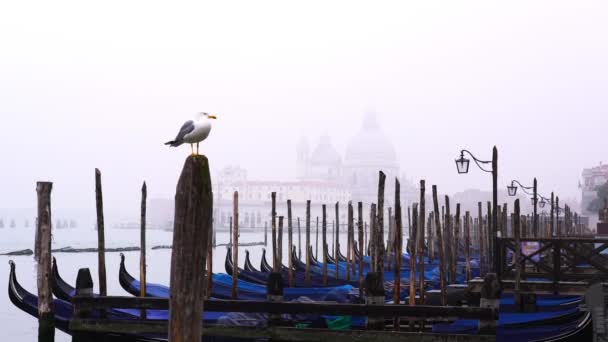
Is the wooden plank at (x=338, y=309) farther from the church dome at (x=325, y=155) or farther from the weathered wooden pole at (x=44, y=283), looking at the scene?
the church dome at (x=325, y=155)

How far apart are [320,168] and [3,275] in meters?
93.6

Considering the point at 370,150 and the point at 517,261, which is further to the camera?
the point at 370,150

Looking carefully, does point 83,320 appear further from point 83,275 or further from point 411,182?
point 411,182

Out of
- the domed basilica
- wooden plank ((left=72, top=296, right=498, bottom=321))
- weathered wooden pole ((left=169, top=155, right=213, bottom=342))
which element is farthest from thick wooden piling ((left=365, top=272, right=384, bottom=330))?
the domed basilica

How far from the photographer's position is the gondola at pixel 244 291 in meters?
8.97

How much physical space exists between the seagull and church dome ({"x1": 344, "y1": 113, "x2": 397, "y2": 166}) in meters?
108

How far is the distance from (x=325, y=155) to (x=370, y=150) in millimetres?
8498

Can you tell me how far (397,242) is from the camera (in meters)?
7.90

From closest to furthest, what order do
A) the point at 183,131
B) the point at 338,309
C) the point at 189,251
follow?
the point at 189,251 → the point at 183,131 → the point at 338,309

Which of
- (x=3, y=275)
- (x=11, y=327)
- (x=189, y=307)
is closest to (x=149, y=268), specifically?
(x=3, y=275)

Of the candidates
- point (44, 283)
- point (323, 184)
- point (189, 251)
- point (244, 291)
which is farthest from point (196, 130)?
point (323, 184)

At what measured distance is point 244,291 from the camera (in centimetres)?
1011

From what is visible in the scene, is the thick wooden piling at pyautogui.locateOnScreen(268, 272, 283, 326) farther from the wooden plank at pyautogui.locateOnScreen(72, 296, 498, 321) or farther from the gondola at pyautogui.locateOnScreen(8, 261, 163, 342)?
the gondola at pyautogui.locateOnScreen(8, 261, 163, 342)

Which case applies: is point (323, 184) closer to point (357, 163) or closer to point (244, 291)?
point (357, 163)
